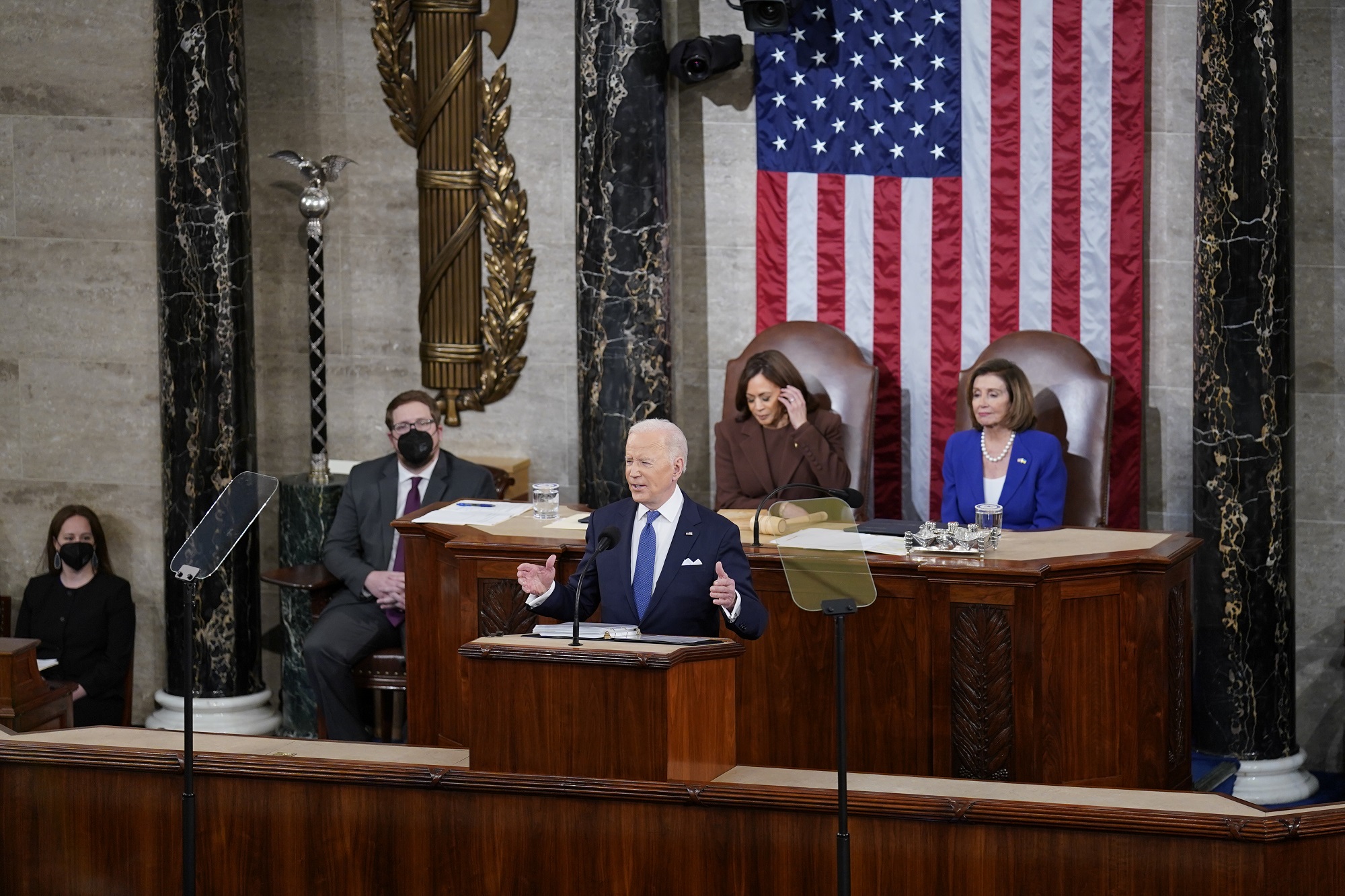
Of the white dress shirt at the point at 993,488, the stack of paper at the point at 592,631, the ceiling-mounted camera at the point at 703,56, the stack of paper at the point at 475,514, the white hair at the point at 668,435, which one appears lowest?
the stack of paper at the point at 592,631

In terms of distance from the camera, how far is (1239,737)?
7180 millimetres

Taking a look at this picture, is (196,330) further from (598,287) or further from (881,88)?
(881,88)

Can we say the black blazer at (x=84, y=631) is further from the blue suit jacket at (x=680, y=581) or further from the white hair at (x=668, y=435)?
the white hair at (x=668, y=435)

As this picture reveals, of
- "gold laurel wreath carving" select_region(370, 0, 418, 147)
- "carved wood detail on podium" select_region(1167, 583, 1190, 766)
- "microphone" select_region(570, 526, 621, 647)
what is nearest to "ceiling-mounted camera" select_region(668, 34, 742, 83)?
"gold laurel wreath carving" select_region(370, 0, 418, 147)

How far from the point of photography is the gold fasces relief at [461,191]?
8219 millimetres

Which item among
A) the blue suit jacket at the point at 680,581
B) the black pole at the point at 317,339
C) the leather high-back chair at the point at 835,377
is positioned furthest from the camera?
the black pole at the point at 317,339

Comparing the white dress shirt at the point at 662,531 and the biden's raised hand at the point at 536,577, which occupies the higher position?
the white dress shirt at the point at 662,531

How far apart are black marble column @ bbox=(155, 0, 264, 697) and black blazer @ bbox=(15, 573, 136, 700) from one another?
0.28m

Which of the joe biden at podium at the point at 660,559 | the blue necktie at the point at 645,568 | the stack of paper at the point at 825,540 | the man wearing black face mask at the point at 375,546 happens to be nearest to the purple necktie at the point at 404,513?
the man wearing black face mask at the point at 375,546

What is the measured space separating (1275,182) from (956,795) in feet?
12.2

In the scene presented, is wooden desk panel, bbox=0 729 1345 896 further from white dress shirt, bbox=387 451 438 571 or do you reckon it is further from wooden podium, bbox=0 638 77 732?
white dress shirt, bbox=387 451 438 571

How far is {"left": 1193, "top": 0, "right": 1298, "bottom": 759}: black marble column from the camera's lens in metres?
6.91

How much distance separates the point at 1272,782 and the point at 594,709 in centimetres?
400

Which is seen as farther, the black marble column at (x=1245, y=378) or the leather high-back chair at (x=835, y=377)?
the leather high-back chair at (x=835, y=377)
